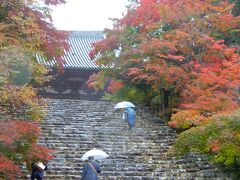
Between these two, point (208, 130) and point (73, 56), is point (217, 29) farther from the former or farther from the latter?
point (73, 56)

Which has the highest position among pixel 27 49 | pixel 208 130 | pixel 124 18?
pixel 124 18

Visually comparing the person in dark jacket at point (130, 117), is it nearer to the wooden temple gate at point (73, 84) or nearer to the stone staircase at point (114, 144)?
the stone staircase at point (114, 144)

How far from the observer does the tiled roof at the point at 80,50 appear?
26594 millimetres

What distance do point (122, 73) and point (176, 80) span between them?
3459 mm

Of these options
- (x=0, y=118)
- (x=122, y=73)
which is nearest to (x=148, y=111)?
(x=122, y=73)

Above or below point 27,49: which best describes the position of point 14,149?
below

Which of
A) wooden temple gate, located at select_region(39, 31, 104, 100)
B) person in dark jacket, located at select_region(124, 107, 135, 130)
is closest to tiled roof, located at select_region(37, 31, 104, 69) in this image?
wooden temple gate, located at select_region(39, 31, 104, 100)

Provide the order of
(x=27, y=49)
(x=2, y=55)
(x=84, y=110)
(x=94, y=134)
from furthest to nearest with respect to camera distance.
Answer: (x=84, y=110)
(x=94, y=134)
(x=27, y=49)
(x=2, y=55)

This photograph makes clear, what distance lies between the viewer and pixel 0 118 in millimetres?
11266

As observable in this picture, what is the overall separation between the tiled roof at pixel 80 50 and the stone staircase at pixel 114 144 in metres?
7.34

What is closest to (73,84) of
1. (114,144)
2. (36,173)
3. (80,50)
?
(80,50)

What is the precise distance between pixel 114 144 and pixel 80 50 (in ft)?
54.9

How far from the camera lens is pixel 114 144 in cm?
1475

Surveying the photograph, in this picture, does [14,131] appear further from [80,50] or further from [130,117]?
[80,50]
